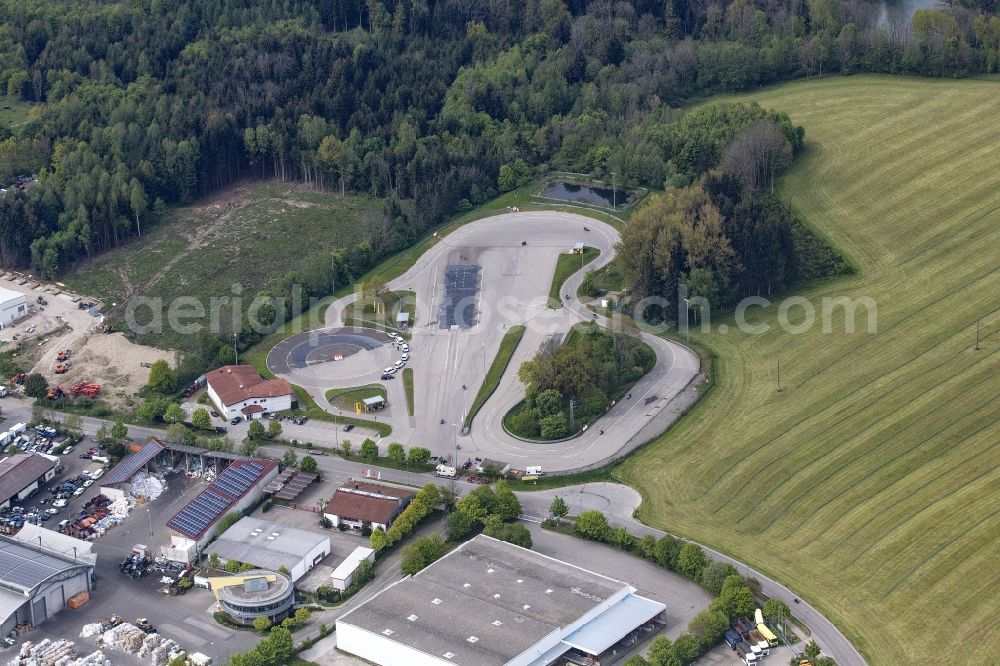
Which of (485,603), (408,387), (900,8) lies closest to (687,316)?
(408,387)

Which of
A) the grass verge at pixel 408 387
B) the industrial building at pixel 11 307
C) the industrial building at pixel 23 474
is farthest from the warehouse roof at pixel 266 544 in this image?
the industrial building at pixel 11 307

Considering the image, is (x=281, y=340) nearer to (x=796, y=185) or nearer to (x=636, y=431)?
(x=636, y=431)

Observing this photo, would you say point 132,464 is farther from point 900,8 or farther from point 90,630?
point 900,8

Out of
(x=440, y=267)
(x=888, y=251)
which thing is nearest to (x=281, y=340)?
(x=440, y=267)

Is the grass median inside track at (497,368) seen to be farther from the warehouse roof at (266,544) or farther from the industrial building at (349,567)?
the warehouse roof at (266,544)

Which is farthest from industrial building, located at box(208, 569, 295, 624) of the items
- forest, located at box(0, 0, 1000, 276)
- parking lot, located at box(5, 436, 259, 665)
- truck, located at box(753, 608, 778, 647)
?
forest, located at box(0, 0, 1000, 276)

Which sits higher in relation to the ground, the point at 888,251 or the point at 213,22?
the point at 213,22
